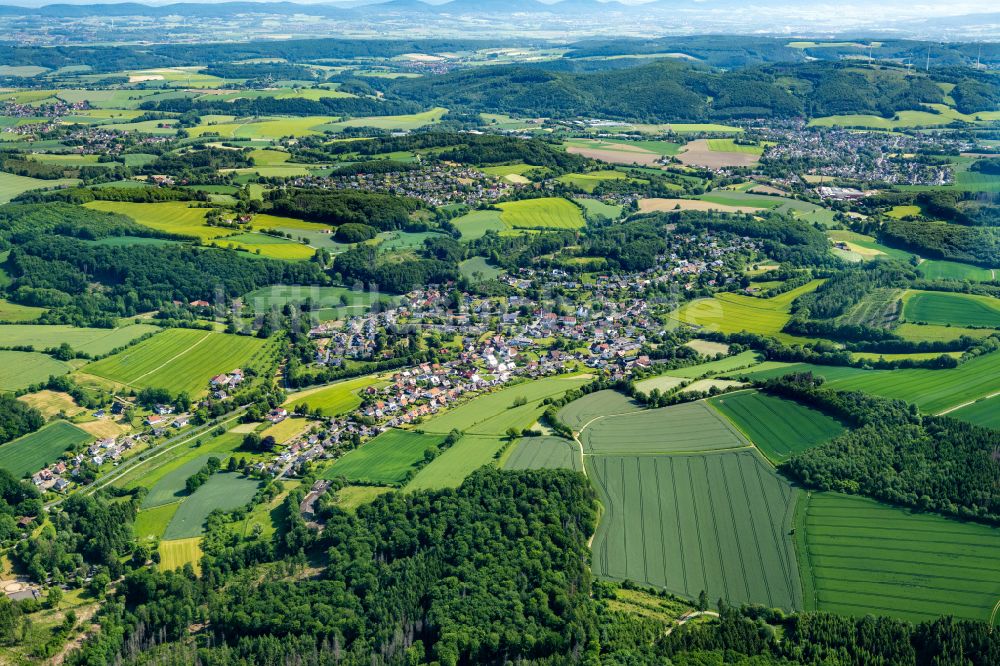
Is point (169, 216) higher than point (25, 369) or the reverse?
higher

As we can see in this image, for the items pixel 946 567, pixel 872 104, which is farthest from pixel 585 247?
pixel 872 104

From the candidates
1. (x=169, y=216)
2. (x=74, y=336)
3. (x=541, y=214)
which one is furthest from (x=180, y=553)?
(x=541, y=214)

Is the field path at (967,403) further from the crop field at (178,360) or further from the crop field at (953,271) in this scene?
the crop field at (178,360)

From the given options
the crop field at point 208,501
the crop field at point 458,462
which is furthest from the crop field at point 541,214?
the crop field at point 208,501

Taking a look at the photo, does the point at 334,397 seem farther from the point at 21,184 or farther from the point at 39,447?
the point at 21,184

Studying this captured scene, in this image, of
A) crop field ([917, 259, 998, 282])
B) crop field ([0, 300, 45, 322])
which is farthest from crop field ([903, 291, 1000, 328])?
crop field ([0, 300, 45, 322])

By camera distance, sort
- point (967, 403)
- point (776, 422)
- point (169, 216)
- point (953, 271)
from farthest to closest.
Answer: point (169, 216) → point (953, 271) → point (967, 403) → point (776, 422)

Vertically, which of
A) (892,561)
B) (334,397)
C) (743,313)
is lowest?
(334,397)

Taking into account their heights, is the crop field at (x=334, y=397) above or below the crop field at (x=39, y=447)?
above
